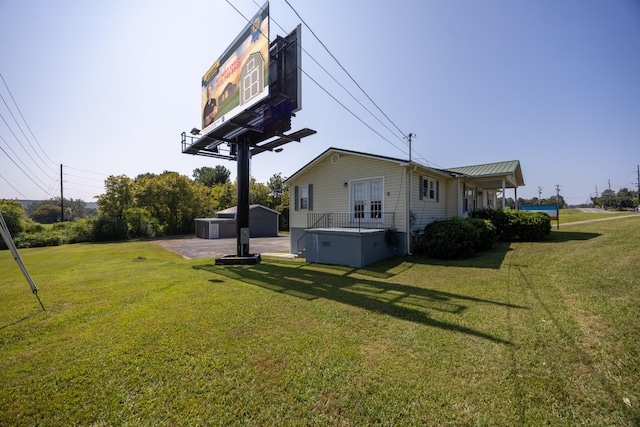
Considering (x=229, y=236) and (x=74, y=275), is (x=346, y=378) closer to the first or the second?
(x=74, y=275)

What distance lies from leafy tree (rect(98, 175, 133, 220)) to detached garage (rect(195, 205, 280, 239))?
29.3 ft

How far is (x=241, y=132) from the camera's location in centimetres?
1078

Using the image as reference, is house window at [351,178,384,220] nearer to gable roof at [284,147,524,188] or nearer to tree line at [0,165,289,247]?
gable roof at [284,147,524,188]

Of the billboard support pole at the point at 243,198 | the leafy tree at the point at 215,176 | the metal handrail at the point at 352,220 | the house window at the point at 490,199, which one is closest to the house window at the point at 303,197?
the metal handrail at the point at 352,220

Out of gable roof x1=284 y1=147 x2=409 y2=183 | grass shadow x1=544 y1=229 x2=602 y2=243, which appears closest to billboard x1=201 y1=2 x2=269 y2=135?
gable roof x1=284 y1=147 x2=409 y2=183

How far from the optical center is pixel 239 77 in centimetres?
1008

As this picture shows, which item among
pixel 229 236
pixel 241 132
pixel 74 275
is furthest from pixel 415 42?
pixel 229 236

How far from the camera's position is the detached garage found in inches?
1067

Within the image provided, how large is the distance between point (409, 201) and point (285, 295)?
6.82m

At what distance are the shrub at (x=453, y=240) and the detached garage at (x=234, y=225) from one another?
20565mm

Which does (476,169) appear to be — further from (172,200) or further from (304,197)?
(172,200)

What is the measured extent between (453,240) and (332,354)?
7947 mm

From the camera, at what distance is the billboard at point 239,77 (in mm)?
8766

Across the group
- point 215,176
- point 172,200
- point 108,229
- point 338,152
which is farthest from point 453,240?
point 215,176
